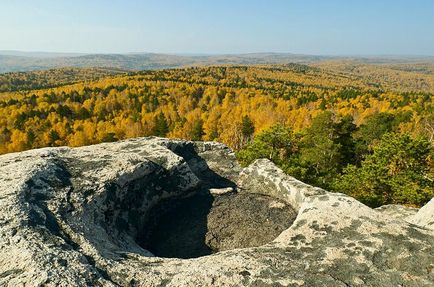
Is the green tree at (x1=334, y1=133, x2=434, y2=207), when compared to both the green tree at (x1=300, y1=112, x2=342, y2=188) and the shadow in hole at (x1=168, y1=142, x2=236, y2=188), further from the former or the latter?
the shadow in hole at (x1=168, y1=142, x2=236, y2=188)

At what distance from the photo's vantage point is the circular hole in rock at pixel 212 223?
57.3ft

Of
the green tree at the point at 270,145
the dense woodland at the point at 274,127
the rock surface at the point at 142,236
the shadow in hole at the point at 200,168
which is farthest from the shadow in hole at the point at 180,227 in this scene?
the dense woodland at the point at 274,127

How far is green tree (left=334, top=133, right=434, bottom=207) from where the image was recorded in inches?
1142

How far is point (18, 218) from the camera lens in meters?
12.1

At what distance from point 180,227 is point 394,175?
68.7ft

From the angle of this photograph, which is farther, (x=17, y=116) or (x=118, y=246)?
(x=17, y=116)

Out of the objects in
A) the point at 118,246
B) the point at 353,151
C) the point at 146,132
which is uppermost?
the point at 118,246

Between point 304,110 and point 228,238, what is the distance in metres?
100

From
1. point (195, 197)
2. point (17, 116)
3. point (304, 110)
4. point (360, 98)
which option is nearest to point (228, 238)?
point (195, 197)

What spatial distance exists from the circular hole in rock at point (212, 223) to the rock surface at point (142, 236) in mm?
402

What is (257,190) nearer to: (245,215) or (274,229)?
(245,215)

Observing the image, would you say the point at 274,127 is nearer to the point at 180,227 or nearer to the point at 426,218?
the point at 180,227

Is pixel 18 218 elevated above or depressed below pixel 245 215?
above

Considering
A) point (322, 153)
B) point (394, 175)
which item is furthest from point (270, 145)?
point (394, 175)
